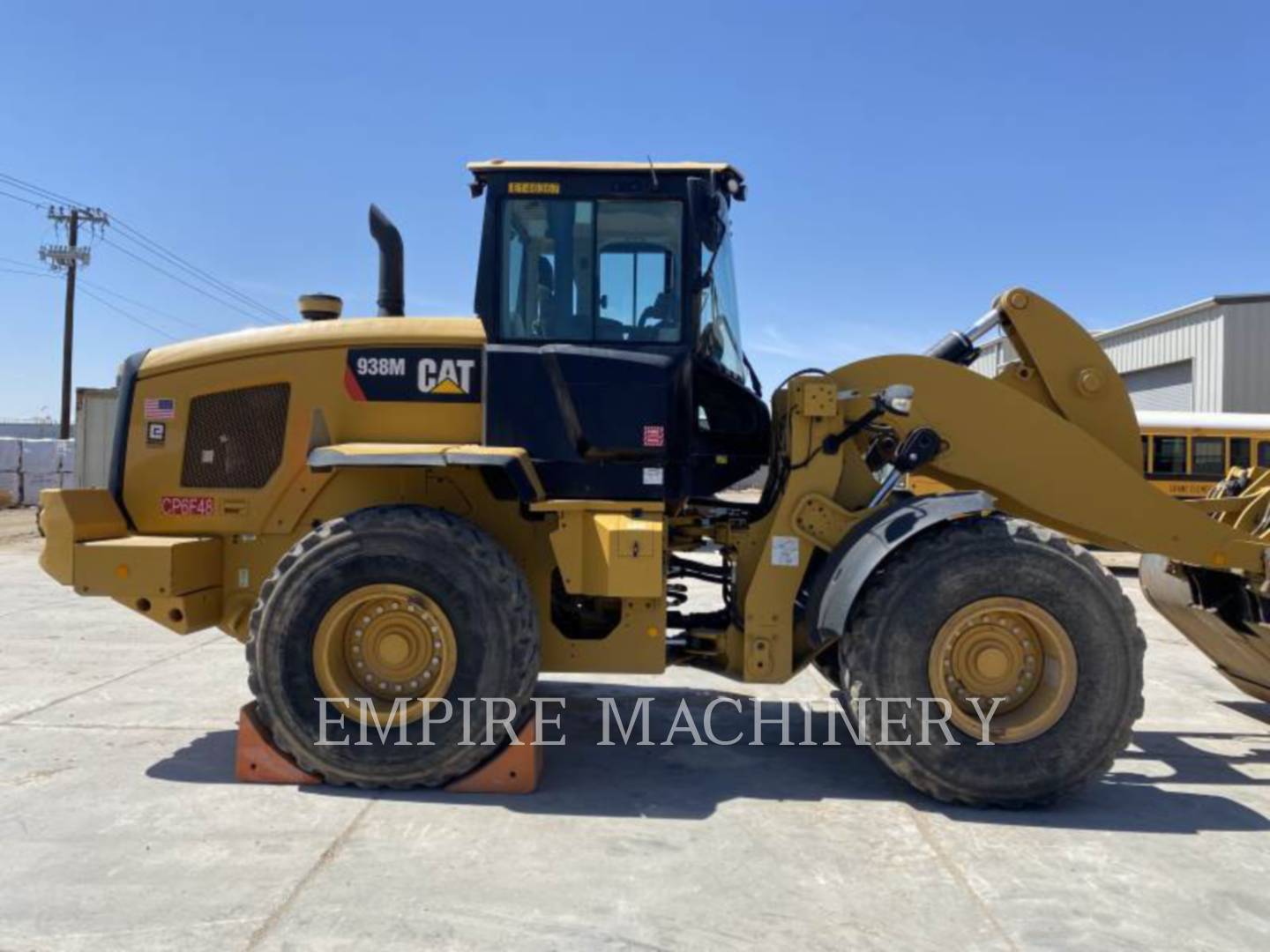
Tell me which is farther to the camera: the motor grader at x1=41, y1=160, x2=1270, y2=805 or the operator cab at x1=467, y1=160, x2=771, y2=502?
the operator cab at x1=467, y1=160, x2=771, y2=502

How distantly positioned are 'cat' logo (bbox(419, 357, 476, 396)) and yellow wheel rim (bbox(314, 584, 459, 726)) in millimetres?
1062

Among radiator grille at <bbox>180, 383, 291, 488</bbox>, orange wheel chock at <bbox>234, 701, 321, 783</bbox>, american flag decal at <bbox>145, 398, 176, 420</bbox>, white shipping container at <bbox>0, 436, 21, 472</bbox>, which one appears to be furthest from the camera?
white shipping container at <bbox>0, 436, 21, 472</bbox>

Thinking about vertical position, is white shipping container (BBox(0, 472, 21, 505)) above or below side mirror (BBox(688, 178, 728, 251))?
below

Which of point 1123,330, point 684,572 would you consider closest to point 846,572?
point 684,572

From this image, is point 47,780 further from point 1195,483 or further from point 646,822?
point 1195,483

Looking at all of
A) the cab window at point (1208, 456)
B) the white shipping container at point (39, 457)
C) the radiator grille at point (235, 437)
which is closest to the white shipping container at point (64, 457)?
the white shipping container at point (39, 457)

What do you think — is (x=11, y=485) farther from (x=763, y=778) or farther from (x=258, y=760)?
(x=763, y=778)

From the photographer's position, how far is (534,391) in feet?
15.6

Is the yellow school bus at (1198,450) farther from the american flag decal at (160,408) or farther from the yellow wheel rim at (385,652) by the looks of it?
the american flag decal at (160,408)

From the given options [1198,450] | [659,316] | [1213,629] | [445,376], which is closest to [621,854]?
[445,376]

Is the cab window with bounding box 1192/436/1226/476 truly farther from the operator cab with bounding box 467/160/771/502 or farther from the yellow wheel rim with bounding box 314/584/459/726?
the yellow wheel rim with bounding box 314/584/459/726

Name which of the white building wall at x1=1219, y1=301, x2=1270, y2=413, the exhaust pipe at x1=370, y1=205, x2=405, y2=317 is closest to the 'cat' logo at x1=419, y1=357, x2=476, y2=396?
the exhaust pipe at x1=370, y1=205, x2=405, y2=317

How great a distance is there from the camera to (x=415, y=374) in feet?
16.1

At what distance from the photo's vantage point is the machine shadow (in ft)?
14.4
